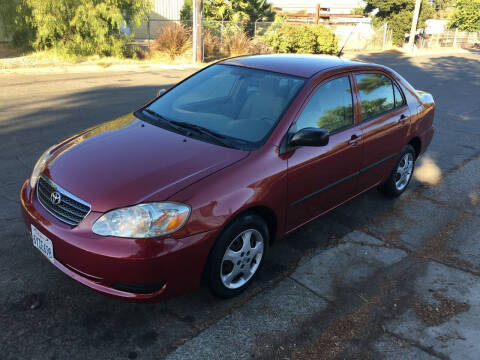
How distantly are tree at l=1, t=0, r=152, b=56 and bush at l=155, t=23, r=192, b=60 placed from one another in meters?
1.76

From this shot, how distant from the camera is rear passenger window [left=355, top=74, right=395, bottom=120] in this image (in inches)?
169

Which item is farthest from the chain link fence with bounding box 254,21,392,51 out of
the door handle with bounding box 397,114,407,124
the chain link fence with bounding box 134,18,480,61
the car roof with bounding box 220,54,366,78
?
the car roof with bounding box 220,54,366,78

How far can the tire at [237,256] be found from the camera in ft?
9.73

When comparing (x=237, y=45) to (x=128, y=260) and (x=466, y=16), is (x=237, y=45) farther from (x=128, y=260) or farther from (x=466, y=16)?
(x=466, y=16)

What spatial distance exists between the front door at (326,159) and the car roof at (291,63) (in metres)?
0.18

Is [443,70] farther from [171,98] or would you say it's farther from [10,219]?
[10,219]

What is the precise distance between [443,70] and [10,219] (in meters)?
19.2

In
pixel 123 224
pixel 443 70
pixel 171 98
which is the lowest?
pixel 443 70

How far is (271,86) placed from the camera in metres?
3.81

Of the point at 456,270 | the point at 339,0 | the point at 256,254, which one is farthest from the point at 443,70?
the point at 339,0

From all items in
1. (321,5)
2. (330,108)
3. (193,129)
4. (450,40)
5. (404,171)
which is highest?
(321,5)

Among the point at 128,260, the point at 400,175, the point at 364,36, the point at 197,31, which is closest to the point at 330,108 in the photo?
the point at 400,175

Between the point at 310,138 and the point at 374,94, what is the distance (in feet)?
5.27

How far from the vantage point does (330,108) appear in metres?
3.88
